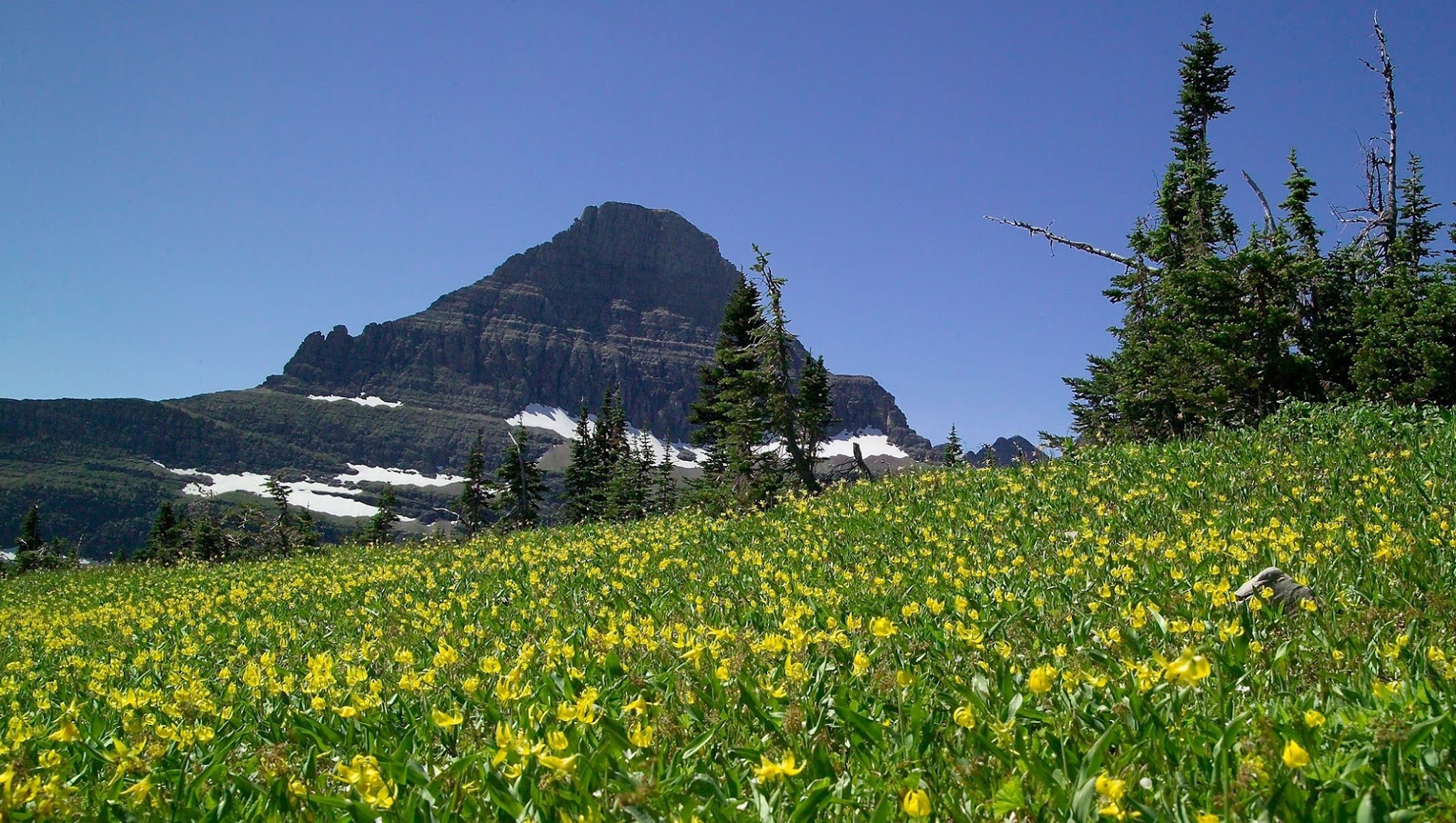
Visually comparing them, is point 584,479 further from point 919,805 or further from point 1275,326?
point 919,805

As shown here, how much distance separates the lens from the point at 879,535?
8.88 meters

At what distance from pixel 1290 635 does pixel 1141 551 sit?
218 centimetres

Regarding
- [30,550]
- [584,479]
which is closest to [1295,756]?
[30,550]

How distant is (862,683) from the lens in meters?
3.82

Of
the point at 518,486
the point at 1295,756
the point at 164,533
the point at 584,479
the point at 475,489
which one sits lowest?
the point at 164,533

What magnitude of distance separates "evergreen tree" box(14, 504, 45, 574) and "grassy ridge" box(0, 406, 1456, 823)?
2415cm

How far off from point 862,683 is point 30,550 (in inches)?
1814

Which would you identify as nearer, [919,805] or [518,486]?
[919,805]

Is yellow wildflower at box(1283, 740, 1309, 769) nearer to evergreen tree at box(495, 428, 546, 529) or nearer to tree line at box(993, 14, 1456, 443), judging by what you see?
tree line at box(993, 14, 1456, 443)

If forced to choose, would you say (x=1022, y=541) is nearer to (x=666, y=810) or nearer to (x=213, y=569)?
(x=666, y=810)

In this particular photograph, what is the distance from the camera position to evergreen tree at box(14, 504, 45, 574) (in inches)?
1163

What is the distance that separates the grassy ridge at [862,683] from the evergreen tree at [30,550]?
24149 mm

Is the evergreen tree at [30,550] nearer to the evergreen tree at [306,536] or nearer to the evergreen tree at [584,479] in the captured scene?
the evergreen tree at [306,536]

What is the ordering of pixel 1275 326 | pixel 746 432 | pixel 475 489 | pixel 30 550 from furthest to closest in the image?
pixel 475 489 < pixel 30 550 < pixel 746 432 < pixel 1275 326
